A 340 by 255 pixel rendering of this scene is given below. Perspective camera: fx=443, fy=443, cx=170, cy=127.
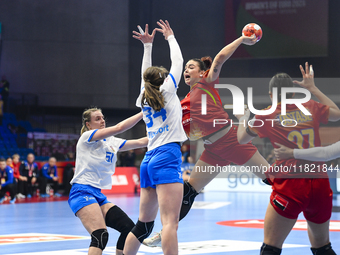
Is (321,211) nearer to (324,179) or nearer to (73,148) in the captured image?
(324,179)

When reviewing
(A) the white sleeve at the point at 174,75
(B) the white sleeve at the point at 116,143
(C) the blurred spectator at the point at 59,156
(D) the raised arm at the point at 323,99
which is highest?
(A) the white sleeve at the point at 174,75

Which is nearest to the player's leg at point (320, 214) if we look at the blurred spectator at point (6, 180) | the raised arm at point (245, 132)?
the raised arm at point (245, 132)

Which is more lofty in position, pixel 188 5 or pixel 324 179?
pixel 188 5

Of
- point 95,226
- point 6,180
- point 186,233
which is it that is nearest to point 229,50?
point 95,226

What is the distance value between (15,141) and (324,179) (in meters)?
18.0

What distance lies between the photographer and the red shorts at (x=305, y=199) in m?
3.29

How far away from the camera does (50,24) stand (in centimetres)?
2127

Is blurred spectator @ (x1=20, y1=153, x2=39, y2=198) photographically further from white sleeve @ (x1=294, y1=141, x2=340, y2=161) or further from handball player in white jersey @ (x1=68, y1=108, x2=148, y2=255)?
white sleeve @ (x1=294, y1=141, x2=340, y2=161)

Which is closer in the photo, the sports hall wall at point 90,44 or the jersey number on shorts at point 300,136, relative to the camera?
the jersey number on shorts at point 300,136

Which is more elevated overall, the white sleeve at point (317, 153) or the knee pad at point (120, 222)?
the white sleeve at point (317, 153)

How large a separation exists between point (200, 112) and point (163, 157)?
1.31 meters

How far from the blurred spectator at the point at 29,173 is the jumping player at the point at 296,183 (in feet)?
43.0

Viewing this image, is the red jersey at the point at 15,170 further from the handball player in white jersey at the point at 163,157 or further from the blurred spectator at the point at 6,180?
the handball player in white jersey at the point at 163,157

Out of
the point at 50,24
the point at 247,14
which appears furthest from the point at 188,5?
the point at 50,24
